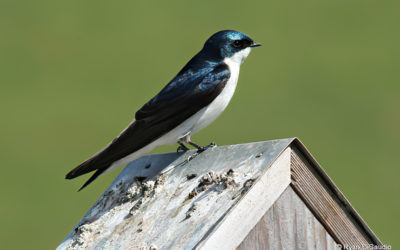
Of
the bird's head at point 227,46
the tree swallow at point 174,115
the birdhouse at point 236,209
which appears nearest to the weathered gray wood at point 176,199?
the birdhouse at point 236,209

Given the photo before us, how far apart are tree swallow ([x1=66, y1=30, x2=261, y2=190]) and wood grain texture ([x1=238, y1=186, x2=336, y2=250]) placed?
2.10 feet

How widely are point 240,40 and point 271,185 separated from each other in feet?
5.05

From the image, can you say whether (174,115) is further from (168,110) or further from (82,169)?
(82,169)

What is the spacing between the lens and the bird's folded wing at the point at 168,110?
3023 mm

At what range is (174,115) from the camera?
10.4 feet

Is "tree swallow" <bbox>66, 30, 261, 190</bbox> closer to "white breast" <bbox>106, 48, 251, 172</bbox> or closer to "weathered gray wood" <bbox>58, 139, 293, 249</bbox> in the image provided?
"white breast" <bbox>106, 48, 251, 172</bbox>

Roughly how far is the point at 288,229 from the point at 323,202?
6.8 inches

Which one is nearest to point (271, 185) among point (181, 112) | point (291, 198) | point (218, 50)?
point (291, 198)

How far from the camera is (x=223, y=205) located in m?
2.22

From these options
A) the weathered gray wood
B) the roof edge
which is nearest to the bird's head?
the weathered gray wood

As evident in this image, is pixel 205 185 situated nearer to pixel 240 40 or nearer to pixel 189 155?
pixel 189 155

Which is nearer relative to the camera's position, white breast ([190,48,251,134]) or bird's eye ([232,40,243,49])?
white breast ([190,48,251,134])

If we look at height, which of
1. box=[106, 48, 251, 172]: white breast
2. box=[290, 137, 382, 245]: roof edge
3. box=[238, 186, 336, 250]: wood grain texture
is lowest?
box=[238, 186, 336, 250]: wood grain texture

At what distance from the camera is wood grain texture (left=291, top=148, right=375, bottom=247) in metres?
2.40
